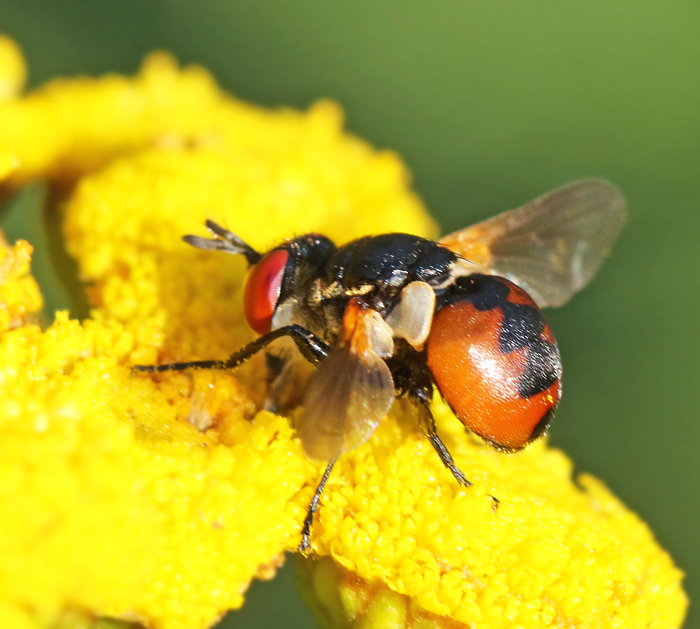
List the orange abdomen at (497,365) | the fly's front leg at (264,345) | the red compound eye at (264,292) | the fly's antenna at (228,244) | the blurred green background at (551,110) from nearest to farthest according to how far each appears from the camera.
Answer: the orange abdomen at (497,365) < the fly's front leg at (264,345) < the red compound eye at (264,292) < the fly's antenna at (228,244) < the blurred green background at (551,110)

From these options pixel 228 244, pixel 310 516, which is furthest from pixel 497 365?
pixel 228 244

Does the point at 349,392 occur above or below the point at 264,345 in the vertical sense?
above

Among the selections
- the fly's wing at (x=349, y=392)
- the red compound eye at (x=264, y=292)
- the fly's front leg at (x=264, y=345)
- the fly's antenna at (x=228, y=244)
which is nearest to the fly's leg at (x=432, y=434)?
the fly's wing at (x=349, y=392)

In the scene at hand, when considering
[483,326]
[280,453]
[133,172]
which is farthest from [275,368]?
[133,172]

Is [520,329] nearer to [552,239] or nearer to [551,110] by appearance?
[552,239]

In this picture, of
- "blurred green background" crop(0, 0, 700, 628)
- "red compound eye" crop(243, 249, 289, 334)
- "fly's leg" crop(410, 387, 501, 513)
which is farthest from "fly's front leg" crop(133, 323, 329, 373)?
"blurred green background" crop(0, 0, 700, 628)

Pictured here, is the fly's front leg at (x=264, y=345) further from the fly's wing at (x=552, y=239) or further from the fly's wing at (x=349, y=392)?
the fly's wing at (x=552, y=239)
